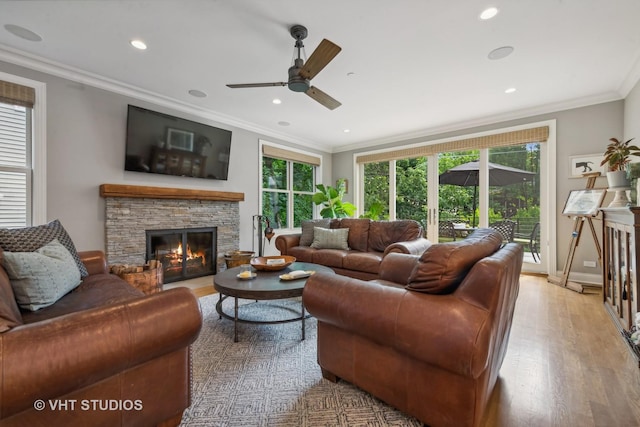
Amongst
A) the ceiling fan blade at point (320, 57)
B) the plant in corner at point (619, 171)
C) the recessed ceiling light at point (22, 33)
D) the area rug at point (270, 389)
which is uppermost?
the recessed ceiling light at point (22, 33)

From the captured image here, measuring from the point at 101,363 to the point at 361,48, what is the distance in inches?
112

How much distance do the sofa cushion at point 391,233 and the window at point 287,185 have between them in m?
2.12

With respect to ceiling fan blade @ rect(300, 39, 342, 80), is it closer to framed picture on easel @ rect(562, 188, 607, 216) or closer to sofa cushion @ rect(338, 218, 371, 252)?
sofa cushion @ rect(338, 218, 371, 252)

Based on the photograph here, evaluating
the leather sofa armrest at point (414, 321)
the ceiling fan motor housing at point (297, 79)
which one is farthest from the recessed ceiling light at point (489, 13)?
the leather sofa armrest at point (414, 321)

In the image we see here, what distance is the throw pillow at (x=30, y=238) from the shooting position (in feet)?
5.73

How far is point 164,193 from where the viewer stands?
143 inches

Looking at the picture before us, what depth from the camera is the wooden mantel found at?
127 inches

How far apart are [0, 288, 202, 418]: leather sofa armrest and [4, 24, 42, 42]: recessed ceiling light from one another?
112 inches

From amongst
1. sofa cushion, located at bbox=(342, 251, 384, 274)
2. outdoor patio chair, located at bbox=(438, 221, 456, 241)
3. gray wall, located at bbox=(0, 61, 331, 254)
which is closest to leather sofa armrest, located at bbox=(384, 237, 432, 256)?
sofa cushion, located at bbox=(342, 251, 384, 274)

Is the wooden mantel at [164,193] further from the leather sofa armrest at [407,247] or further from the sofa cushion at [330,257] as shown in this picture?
the leather sofa armrest at [407,247]

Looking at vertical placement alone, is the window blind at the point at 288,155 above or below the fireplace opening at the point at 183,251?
above

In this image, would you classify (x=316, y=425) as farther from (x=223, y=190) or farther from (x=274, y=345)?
(x=223, y=190)

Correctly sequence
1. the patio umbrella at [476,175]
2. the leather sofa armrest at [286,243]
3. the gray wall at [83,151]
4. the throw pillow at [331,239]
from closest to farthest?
the gray wall at [83,151]
the throw pillow at [331,239]
the leather sofa armrest at [286,243]
the patio umbrella at [476,175]

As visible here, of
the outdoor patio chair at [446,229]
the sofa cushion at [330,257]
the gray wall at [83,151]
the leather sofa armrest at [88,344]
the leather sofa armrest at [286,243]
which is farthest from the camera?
the outdoor patio chair at [446,229]
